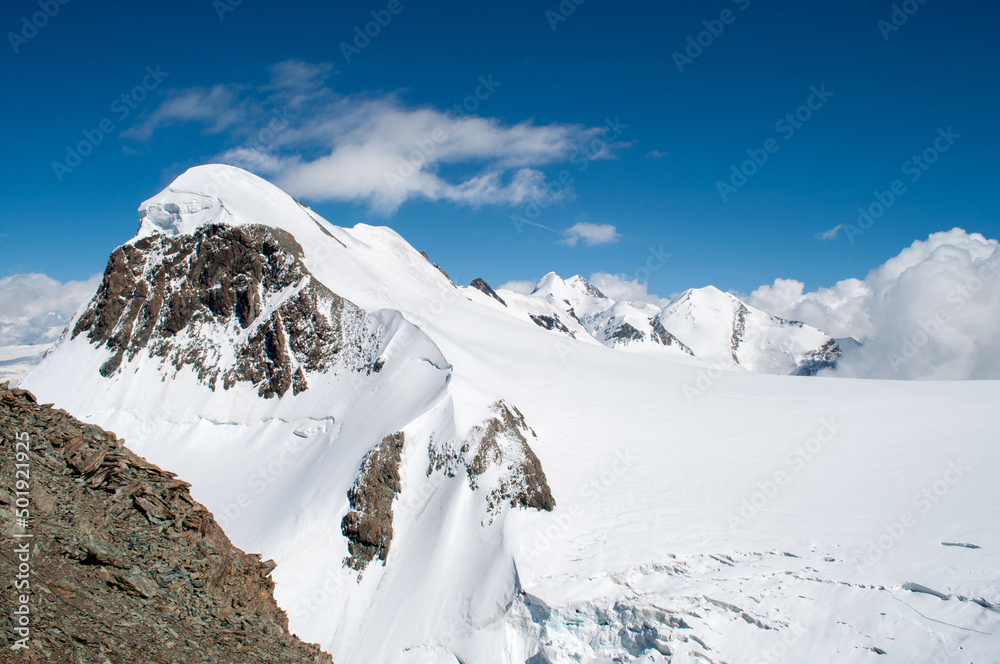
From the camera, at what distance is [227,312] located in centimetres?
4222

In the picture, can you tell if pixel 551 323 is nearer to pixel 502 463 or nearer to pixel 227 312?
pixel 227 312

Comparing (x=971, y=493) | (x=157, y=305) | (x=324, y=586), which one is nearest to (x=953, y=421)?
(x=971, y=493)

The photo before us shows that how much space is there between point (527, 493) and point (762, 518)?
1072cm

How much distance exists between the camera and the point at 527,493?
24.3m

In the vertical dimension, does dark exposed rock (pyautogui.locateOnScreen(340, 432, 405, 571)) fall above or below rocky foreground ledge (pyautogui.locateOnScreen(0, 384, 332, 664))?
above

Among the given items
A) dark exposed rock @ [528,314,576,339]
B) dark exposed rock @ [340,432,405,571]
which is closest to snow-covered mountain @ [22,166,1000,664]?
dark exposed rock @ [340,432,405,571]

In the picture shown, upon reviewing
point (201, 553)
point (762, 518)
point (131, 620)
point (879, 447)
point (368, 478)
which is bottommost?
point (131, 620)

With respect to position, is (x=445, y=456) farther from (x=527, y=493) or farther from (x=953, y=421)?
(x=953, y=421)

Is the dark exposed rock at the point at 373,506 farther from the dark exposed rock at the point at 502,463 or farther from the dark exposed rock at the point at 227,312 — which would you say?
the dark exposed rock at the point at 227,312

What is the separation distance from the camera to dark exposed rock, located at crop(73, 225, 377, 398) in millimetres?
38219

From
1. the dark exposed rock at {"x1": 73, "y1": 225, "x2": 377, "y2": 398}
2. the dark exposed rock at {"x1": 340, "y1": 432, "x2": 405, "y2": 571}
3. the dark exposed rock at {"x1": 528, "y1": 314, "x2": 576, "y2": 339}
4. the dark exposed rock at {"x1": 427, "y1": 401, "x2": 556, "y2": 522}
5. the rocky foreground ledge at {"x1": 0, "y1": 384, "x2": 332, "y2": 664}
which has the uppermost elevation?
the dark exposed rock at {"x1": 528, "y1": 314, "x2": 576, "y2": 339}

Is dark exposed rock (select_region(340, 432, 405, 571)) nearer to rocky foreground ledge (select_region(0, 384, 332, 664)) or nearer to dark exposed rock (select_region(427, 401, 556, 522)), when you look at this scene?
dark exposed rock (select_region(427, 401, 556, 522))

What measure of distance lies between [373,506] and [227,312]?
84.1 feet

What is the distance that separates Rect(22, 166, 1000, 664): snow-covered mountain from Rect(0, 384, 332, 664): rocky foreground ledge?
11553 mm
